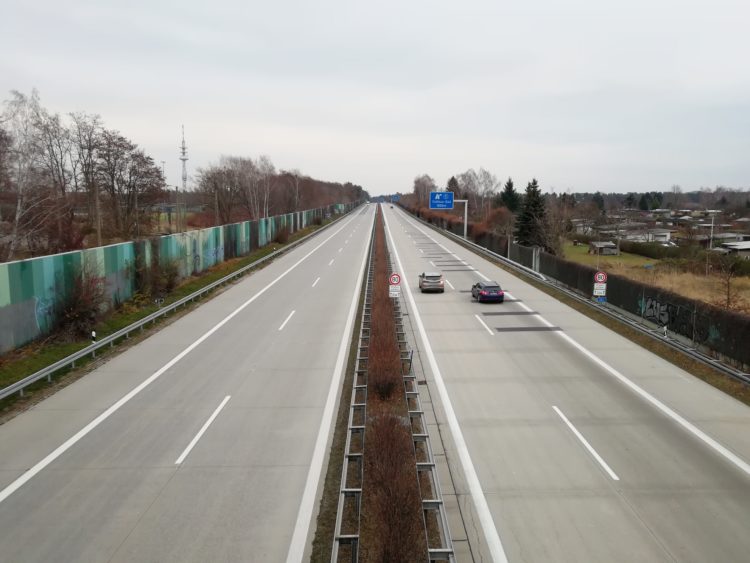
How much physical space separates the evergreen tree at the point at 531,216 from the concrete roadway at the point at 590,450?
150ft

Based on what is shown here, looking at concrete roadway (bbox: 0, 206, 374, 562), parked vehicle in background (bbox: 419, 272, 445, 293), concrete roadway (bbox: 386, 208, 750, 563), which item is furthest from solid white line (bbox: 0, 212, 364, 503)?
parked vehicle in background (bbox: 419, 272, 445, 293)

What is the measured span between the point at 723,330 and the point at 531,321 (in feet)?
24.2

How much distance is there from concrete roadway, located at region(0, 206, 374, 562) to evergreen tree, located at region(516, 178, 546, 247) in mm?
50152

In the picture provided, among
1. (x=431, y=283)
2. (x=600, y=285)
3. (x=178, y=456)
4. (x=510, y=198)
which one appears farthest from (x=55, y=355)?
(x=510, y=198)

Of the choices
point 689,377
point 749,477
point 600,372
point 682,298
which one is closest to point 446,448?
point 749,477

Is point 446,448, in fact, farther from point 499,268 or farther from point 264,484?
point 499,268

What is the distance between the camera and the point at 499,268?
42062mm

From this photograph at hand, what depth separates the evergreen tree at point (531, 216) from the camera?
65312 mm

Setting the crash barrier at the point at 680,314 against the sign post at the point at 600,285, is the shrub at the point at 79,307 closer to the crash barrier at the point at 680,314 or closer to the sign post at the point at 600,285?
the sign post at the point at 600,285

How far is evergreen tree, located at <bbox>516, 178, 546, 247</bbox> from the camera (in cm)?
6531

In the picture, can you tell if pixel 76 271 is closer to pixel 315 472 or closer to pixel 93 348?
pixel 93 348

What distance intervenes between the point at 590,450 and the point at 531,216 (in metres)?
58.2

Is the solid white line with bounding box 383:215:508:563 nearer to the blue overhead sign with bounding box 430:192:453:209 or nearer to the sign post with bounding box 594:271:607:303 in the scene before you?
the sign post with bounding box 594:271:607:303

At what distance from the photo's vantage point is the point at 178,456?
10992mm
